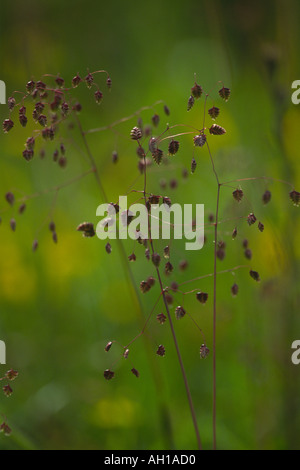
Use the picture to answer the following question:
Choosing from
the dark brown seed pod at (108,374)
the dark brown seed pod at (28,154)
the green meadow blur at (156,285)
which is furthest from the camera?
the green meadow blur at (156,285)

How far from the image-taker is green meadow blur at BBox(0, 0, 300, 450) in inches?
72.4

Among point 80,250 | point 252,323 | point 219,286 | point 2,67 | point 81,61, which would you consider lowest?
point 252,323

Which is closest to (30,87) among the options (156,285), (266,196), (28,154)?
(28,154)

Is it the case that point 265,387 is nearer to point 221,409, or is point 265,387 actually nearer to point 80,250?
point 221,409

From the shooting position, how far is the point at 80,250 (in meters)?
2.62

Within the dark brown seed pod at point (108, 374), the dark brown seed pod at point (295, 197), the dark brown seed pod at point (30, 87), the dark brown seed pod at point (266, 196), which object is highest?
the dark brown seed pod at point (30, 87)

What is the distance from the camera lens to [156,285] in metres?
2.64

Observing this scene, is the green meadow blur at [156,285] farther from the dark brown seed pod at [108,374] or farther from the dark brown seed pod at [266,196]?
the dark brown seed pod at [108,374]

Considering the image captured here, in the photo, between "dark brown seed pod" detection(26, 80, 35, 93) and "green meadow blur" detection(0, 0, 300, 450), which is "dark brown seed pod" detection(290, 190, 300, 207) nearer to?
"green meadow blur" detection(0, 0, 300, 450)

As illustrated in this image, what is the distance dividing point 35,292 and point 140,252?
535 mm

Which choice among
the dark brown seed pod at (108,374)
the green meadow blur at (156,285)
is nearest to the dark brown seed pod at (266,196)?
the green meadow blur at (156,285)

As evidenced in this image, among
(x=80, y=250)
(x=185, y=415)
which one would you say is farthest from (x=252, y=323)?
(x=80, y=250)

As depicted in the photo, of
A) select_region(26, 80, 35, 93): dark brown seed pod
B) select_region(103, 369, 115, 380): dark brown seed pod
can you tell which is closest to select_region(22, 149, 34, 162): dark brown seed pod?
select_region(26, 80, 35, 93): dark brown seed pod

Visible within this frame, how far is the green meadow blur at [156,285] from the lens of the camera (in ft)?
6.03
